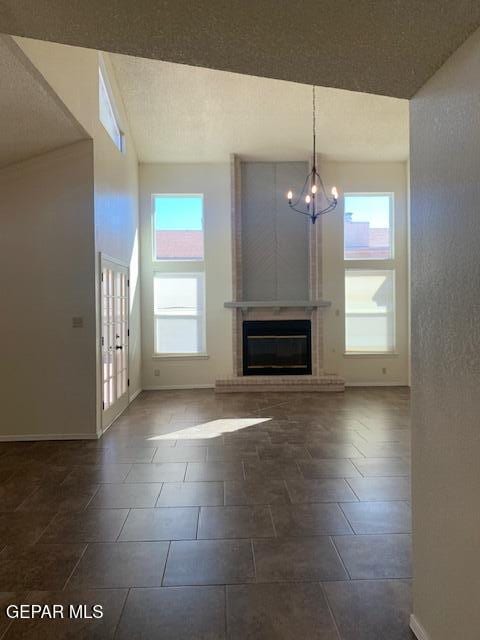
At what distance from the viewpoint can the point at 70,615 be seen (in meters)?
1.90

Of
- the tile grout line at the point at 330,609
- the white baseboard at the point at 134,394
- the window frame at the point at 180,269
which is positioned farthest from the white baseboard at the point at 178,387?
the tile grout line at the point at 330,609

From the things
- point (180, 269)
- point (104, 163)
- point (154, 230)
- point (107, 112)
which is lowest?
point (180, 269)

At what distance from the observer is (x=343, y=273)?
8.05 metres

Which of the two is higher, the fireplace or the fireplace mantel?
the fireplace mantel

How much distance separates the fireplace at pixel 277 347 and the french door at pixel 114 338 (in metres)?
2.38

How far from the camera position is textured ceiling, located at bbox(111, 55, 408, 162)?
6219 mm

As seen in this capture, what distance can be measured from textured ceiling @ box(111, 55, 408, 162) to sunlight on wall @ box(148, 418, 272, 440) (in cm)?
473

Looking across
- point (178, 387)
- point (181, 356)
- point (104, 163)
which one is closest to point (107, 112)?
point (104, 163)

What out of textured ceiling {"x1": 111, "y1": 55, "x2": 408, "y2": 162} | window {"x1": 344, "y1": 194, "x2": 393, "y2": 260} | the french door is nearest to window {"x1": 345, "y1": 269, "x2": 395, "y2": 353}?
window {"x1": 344, "y1": 194, "x2": 393, "y2": 260}

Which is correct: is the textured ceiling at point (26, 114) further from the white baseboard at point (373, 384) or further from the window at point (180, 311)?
the white baseboard at point (373, 384)

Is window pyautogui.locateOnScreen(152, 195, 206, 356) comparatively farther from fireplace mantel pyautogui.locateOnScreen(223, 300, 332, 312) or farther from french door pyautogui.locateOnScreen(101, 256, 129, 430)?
french door pyautogui.locateOnScreen(101, 256, 129, 430)

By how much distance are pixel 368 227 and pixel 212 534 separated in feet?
22.4

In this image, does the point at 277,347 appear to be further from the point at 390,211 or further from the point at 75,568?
the point at 75,568

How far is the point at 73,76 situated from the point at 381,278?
240 inches
